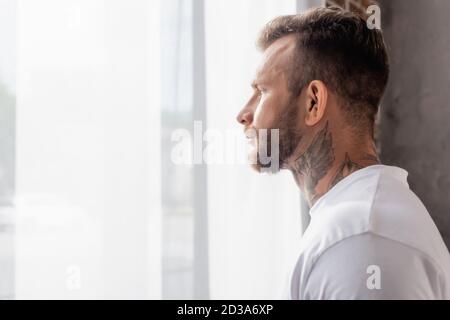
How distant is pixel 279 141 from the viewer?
905 millimetres

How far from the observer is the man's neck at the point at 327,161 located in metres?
0.85

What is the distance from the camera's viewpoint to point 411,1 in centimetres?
164

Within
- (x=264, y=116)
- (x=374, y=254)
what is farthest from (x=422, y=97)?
(x=374, y=254)

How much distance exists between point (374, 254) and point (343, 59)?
420 millimetres

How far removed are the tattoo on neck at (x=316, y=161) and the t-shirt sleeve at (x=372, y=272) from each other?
0.95ft

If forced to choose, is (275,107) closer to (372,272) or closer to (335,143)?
(335,143)

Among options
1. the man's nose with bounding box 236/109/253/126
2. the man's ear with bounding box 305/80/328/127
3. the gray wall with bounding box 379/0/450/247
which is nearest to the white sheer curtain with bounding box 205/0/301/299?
the man's nose with bounding box 236/109/253/126

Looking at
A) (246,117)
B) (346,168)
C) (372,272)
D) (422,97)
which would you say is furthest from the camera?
(422,97)

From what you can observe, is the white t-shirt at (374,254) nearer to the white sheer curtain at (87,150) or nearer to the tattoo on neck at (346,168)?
the tattoo on neck at (346,168)

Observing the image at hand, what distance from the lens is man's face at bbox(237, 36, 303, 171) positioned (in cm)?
89

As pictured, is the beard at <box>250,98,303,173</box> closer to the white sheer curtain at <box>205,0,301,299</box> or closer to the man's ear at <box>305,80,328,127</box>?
the man's ear at <box>305,80,328,127</box>

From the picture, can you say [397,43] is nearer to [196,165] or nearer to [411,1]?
[411,1]

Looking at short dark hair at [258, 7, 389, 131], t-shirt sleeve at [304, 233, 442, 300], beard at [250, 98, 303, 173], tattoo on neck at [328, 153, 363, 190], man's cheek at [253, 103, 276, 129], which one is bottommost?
t-shirt sleeve at [304, 233, 442, 300]

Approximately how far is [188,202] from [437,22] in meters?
1.07
